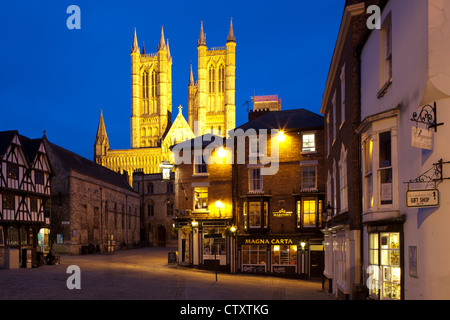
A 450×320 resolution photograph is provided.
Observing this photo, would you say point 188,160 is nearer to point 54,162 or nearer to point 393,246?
point 54,162

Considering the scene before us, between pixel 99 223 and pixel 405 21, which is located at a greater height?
pixel 405 21

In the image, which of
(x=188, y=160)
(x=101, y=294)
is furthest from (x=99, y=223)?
(x=101, y=294)

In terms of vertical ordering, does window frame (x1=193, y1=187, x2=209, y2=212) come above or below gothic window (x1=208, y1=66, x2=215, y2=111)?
below

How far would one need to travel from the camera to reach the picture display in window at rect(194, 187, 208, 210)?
34562mm

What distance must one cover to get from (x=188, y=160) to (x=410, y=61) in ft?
89.3

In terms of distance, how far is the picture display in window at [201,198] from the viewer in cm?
3456

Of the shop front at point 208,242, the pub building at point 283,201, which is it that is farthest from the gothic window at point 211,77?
the pub building at point 283,201

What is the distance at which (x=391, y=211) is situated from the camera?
9.91 meters

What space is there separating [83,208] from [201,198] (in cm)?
2432

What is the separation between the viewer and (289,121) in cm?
3294

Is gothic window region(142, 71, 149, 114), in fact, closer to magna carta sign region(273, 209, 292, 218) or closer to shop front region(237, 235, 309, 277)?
shop front region(237, 235, 309, 277)

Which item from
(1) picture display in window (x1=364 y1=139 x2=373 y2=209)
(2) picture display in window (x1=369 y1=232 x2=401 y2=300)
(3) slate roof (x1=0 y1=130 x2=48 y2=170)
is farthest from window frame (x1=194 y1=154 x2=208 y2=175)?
(2) picture display in window (x1=369 y1=232 x2=401 y2=300)

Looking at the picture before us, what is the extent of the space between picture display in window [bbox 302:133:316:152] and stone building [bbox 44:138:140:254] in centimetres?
2563

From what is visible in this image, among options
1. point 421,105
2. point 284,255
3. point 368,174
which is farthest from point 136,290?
point 421,105
